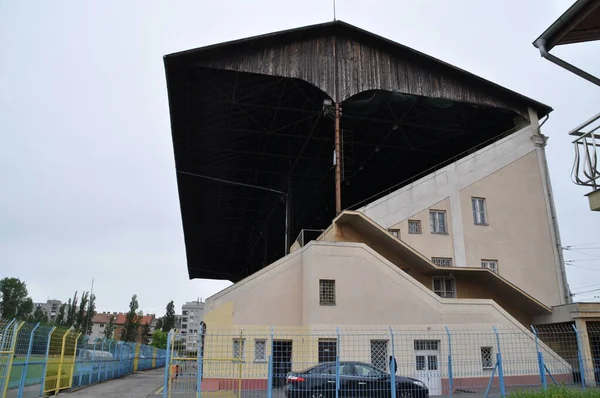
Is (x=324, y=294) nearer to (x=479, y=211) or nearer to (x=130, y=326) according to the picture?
(x=479, y=211)

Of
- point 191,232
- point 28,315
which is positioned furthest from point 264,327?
point 28,315

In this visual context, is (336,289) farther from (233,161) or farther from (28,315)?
(28,315)

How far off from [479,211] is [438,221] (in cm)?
251

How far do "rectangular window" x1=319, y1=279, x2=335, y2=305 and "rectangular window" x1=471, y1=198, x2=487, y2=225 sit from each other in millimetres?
9934

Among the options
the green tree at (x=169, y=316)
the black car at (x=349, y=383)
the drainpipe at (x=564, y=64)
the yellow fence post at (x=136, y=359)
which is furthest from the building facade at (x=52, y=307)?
the drainpipe at (x=564, y=64)

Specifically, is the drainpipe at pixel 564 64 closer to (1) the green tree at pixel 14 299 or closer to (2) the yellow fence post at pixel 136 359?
(2) the yellow fence post at pixel 136 359

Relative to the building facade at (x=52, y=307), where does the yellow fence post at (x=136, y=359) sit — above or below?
below

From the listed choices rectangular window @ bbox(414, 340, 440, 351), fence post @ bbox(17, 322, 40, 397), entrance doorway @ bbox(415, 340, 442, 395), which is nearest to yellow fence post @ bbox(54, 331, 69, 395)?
fence post @ bbox(17, 322, 40, 397)

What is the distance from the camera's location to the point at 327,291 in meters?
20.3

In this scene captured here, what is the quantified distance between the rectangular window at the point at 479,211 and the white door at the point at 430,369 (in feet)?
28.8

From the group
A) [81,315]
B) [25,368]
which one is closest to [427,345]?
[25,368]

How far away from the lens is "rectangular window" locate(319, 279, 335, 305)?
66.1 feet

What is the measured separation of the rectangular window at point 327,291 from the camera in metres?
20.1

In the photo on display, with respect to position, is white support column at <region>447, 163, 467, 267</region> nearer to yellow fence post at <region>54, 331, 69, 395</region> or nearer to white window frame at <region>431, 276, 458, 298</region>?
white window frame at <region>431, 276, 458, 298</region>
